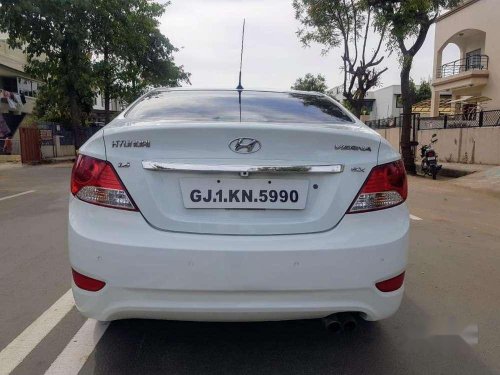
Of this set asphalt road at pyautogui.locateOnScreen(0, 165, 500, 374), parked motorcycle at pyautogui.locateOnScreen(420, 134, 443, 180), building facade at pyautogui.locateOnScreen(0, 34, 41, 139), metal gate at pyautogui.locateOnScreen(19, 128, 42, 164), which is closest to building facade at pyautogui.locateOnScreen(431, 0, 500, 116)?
parked motorcycle at pyautogui.locateOnScreen(420, 134, 443, 180)

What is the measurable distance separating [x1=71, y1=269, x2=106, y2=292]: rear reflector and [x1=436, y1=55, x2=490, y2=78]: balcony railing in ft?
91.5

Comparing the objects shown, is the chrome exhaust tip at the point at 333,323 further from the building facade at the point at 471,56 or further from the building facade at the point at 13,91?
the building facade at the point at 13,91

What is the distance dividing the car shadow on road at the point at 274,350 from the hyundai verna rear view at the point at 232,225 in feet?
1.27

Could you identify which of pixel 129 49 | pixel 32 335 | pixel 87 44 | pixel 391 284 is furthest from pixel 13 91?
pixel 391 284

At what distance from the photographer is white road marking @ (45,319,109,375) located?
276cm

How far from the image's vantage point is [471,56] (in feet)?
90.8

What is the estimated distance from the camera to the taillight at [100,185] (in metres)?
2.56

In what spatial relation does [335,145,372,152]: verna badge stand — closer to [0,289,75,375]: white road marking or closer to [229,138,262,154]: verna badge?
[229,138,262,154]: verna badge

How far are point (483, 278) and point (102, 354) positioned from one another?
10.9 ft

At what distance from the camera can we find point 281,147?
8.45 ft

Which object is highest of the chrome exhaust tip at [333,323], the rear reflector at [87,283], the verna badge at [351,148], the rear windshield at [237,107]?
the rear windshield at [237,107]

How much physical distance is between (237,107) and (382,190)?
1.10 m

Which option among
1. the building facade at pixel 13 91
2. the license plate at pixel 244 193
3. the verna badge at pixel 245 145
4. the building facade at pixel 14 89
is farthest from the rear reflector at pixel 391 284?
the building facade at pixel 13 91

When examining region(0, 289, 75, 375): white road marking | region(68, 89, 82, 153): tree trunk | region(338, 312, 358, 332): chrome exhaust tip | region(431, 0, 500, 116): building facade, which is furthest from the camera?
region(431, 0, 500, 116): building facade
